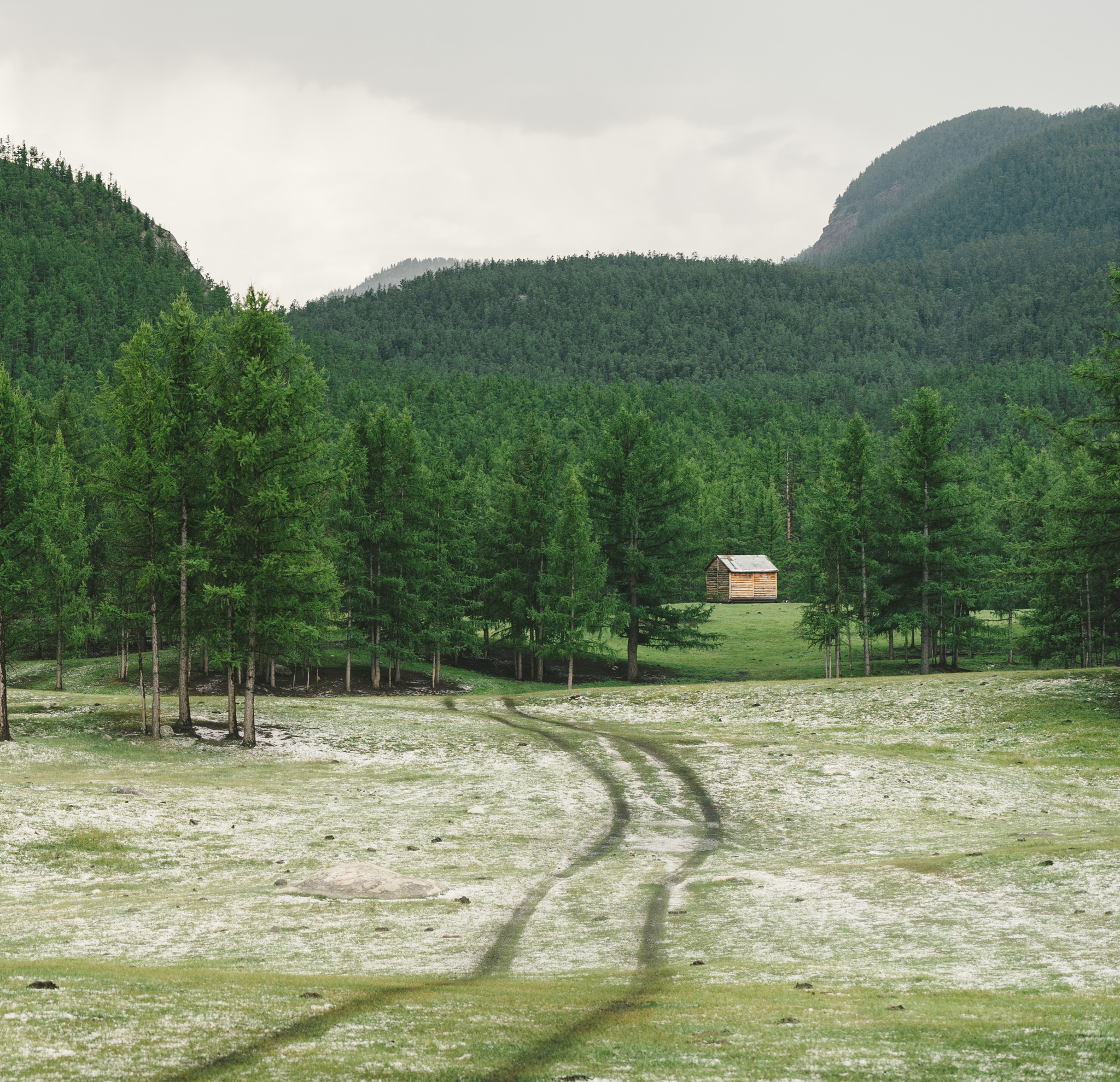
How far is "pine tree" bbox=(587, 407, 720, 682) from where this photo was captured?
6794cm

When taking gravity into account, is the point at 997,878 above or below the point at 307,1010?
below

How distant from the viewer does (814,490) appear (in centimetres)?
6825

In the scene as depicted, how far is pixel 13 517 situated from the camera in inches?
1437

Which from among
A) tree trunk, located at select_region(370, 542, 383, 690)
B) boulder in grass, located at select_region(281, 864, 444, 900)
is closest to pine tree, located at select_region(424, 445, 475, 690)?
tree trunk, located at select_region(370, 542, 383, 690)

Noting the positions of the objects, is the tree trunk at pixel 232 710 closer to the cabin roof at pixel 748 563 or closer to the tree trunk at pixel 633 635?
the tree trunk at pixel 633 635

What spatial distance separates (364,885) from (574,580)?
40724 mm

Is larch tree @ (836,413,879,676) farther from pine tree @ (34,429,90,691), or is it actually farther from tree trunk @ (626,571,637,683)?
pine tree @ (34,429,90,691)

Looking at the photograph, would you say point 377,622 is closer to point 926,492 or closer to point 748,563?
point 926,492

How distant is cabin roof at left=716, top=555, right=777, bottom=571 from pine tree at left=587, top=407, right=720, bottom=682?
53.8m

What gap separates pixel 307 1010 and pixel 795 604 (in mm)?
112191

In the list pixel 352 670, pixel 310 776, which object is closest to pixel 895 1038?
pixel 310 776

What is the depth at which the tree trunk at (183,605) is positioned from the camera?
38094mm

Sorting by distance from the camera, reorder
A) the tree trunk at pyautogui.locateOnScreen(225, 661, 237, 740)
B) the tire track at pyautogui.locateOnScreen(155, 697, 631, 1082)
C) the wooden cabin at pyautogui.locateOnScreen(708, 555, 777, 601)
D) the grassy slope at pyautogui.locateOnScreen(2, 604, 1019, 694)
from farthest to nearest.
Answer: the wooden cabin at pyautogui.locateOnScreen(708, 555, 777, 601) → the grassy slope at pyautogui.locateOnScreen(2, 604, 1019, 694) → the tree trunk at pyautogui.locateOnScreen(225, 661, 237, 740) → the tire track at pyautogui.locateOnScreen(155, 697, 631, 1082)

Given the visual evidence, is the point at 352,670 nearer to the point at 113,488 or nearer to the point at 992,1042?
the point at 113,488
